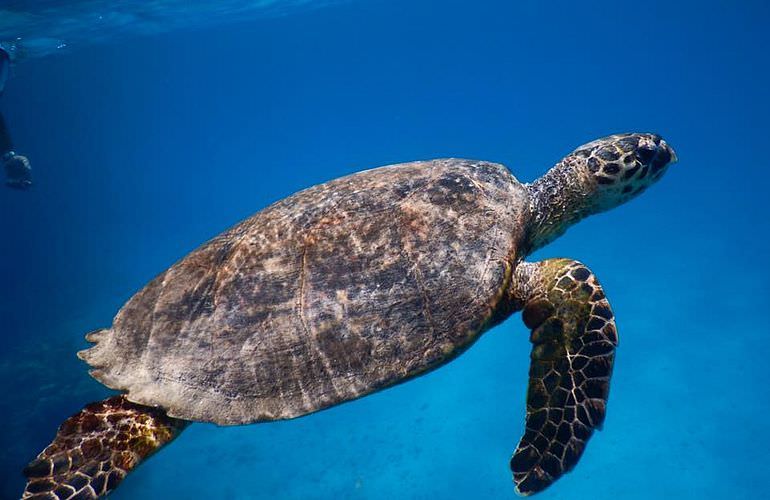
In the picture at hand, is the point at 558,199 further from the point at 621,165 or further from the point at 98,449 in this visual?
the point at 98,449

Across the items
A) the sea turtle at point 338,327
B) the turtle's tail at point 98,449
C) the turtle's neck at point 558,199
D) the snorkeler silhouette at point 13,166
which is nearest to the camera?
the turtle's tail at point 98,449

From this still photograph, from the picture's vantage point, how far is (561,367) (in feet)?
11.9

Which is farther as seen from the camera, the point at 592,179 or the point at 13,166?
the point at 13,166

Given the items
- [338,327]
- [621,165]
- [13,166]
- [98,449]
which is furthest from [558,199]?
[13,166]

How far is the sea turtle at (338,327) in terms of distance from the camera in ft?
11.2

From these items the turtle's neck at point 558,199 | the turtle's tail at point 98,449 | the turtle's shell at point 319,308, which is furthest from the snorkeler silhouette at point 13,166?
the turtle's neck at point 558,199

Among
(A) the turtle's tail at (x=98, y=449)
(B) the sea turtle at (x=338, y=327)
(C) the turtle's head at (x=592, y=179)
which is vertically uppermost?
(C) the turtle's head at (x=592, y=179)

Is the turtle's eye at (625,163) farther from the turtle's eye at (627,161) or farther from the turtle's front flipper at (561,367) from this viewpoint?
the turtle's front flipper at (561,367)

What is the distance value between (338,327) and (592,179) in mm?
3292

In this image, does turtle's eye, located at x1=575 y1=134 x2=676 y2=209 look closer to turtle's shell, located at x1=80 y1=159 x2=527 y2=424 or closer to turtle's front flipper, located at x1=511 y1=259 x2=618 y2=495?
turtle's front flipper, located at x1=511 y1=259 x2=618 y2=495

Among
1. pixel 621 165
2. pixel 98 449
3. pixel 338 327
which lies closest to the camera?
pixel 98 449

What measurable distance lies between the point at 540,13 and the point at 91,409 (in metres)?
113

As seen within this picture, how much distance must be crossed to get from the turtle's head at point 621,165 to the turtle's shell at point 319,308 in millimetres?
1483

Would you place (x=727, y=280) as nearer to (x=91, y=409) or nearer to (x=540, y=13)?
(x=91, y=409)
